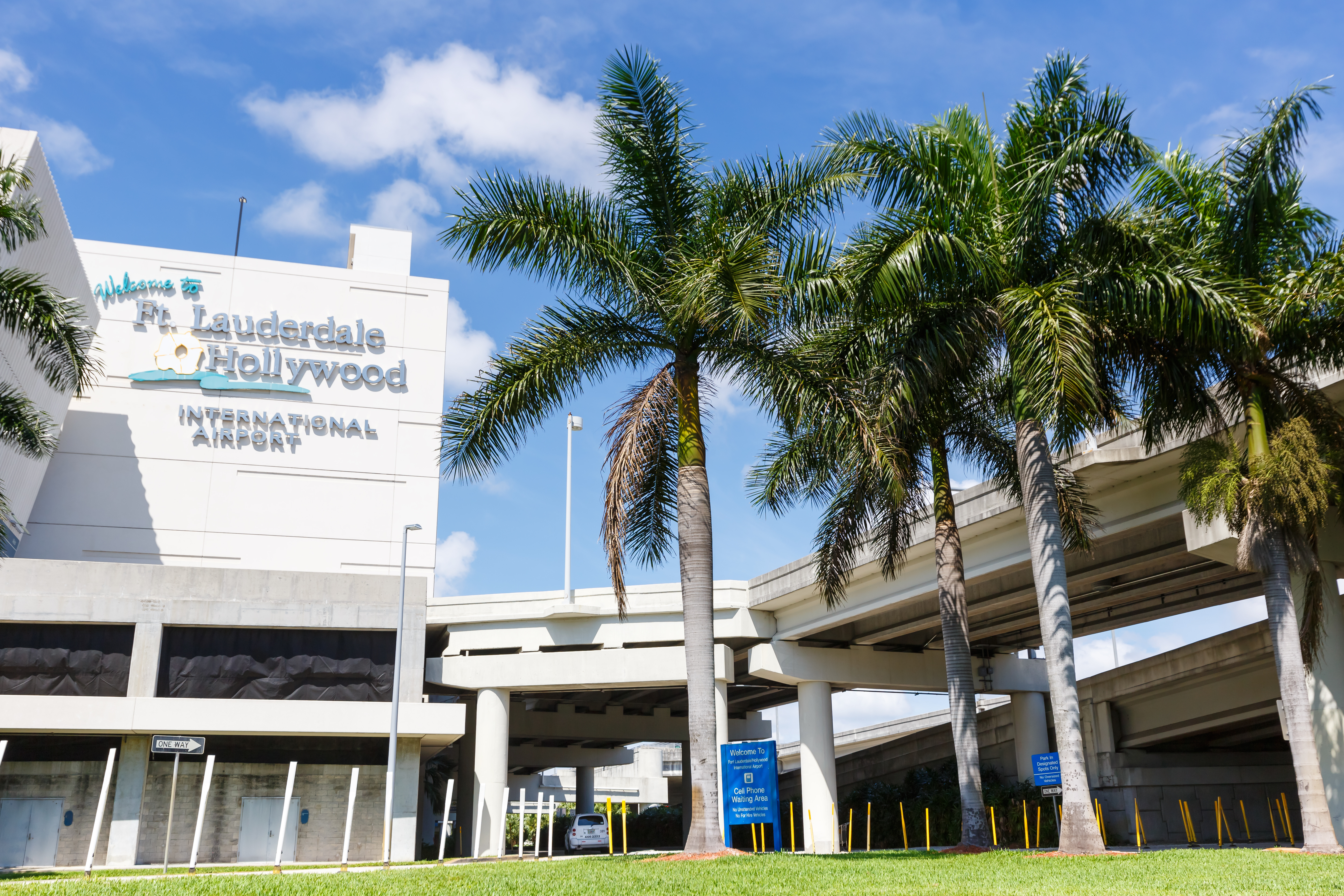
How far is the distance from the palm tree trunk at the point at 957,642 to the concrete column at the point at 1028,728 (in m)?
17.7

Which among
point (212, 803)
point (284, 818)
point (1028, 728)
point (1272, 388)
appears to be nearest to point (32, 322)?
point (284, 818)

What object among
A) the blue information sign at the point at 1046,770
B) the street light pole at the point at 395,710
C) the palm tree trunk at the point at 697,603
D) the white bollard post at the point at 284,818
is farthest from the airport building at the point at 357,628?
the palm tree trunk at the point at 697,603

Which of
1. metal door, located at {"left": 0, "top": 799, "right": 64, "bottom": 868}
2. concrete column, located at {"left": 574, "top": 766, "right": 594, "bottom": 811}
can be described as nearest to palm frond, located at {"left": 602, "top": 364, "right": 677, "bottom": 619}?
metal door, located at {"left": 0, "top": 799, "right": 64, "bottom": 868}

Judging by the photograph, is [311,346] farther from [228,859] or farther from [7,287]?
[7,287]

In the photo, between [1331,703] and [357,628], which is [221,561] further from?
[1331,703]

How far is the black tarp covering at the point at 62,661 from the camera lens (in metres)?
29.7

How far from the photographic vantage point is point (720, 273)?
15102 millimetres

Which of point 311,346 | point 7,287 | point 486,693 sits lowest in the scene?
point 486,693

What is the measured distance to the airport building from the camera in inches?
1151

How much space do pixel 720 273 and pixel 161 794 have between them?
2437 cm

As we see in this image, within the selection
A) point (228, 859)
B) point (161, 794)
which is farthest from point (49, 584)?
point (228, 859)

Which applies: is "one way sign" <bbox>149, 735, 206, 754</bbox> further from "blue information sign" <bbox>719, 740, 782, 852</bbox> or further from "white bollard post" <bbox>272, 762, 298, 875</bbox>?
"blue information sign" <bbox>719, 740, 782, 852</bbox>

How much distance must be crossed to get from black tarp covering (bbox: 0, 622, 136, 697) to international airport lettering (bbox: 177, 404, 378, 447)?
16655 mm

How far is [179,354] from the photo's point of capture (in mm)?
46406
